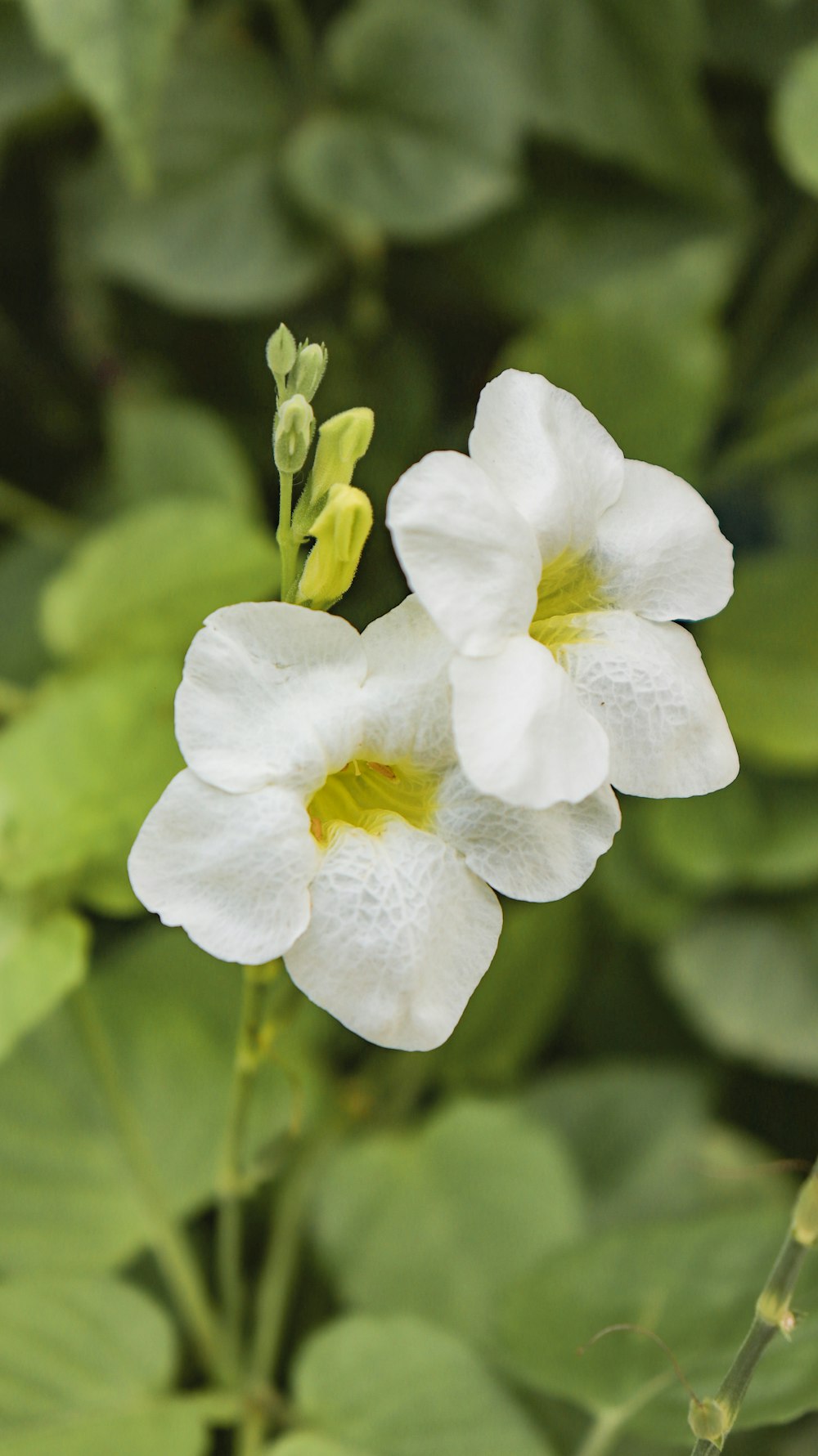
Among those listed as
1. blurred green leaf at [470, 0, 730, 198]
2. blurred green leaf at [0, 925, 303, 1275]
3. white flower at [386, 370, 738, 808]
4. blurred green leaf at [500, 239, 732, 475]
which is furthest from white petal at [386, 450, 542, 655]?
blurred green leaf at [470, 0, 730, 198]

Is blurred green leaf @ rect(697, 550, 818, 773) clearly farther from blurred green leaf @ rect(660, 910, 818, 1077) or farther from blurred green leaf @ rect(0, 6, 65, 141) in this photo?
blurred green leaf @ rect(0, 6, 65, 141)

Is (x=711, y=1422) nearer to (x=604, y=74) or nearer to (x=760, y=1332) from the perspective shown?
(x=760, y=1332)

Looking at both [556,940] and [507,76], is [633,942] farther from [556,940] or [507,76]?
[507,76]

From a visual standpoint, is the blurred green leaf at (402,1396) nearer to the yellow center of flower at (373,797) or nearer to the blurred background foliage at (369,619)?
the blurred background foliage at (369,619)

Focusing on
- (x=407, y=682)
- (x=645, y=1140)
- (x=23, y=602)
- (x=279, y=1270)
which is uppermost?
(x=407, y=682)

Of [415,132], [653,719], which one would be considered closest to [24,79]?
[415,132]

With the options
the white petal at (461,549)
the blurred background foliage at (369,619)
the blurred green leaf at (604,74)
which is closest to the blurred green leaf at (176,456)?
the blurred background foliage at (369,619)

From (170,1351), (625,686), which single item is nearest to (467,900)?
(625,686)
